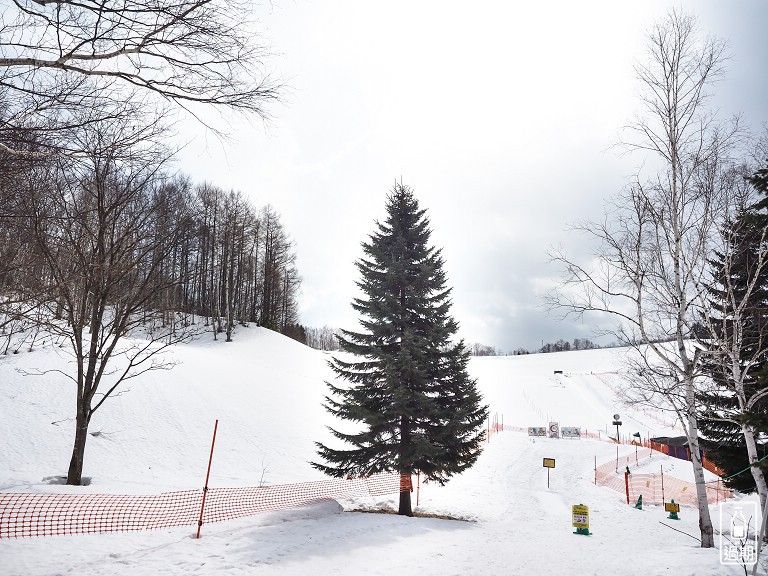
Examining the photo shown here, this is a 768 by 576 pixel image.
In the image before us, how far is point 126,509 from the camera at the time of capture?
9.31 m

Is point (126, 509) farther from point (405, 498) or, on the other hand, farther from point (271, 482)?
point (405, 498)

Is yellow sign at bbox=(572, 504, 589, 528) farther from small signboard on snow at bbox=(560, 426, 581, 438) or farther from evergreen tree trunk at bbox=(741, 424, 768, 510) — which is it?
small signboard on snow at bbox=(560, 426, 581, 438)

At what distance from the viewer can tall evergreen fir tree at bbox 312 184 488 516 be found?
12.9 m

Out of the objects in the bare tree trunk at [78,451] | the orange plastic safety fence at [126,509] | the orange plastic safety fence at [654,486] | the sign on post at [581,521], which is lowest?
the orange plastic safety fence at [654,486]

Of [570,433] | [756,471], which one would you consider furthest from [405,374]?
[570,433]

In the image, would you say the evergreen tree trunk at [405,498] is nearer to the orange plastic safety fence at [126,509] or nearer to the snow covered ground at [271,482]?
the snow covered ground at [271,482]

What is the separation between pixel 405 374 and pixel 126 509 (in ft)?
25.8

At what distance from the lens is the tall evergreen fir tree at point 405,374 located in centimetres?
1288

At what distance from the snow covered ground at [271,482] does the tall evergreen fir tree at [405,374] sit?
5.34ft

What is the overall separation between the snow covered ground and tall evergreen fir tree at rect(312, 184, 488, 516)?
1627 mm

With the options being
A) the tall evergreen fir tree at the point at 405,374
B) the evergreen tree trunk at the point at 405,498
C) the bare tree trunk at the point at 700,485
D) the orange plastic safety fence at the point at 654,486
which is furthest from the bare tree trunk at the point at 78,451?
the orange plastic safety fence at the point at 654,486

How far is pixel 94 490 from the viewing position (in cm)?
1030

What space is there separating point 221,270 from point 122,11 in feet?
114

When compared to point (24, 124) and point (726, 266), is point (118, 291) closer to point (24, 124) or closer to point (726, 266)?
point (24, 124)
